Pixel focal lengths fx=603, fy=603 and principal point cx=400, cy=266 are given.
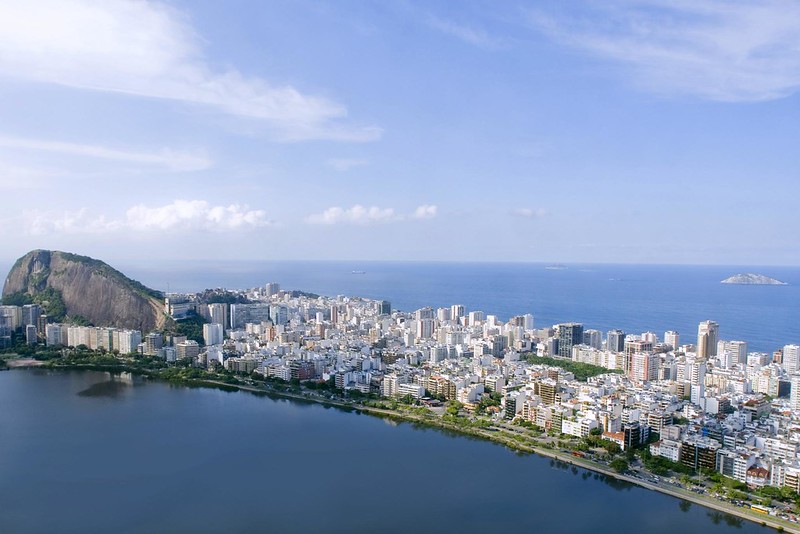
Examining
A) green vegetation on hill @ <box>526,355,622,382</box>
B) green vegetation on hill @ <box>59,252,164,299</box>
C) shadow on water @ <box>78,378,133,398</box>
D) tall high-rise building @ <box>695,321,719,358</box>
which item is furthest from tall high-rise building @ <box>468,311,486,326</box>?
shadow on water @ <box>78,378,133,398</box>

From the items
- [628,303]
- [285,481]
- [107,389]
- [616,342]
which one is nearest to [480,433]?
[285,481]

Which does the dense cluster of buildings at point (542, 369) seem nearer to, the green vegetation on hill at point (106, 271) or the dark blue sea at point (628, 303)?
the green vegetation on hill at point (106, 271)

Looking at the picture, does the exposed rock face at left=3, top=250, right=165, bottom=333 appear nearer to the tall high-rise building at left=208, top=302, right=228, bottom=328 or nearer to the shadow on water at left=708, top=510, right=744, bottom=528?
the tall high-rise building at left=208, top=302, right=228, bottom=328

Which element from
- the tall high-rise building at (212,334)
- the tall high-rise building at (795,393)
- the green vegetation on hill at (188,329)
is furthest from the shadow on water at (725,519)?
the green vegetation on hill at (188,329)

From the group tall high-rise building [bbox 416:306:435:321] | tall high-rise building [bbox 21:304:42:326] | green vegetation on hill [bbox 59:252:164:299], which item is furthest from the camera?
tall high-rise building [bbox 416:306:435:321]

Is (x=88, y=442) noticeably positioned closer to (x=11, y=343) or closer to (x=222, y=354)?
(x=222, y=354)

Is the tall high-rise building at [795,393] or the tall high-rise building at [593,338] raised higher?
the tall high-rise building at [593,338]

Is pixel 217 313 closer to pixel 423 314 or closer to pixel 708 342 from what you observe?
pixel 423 314
